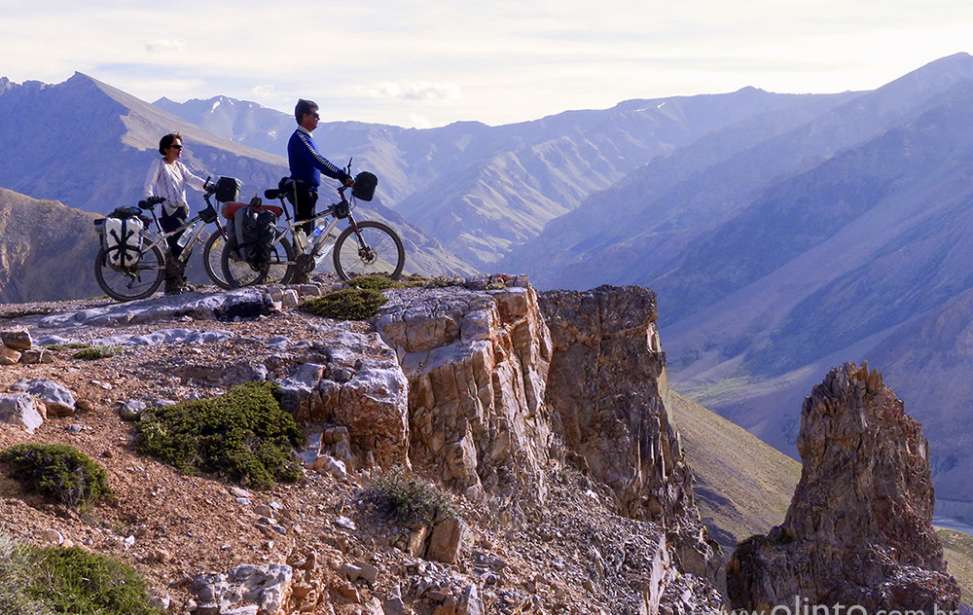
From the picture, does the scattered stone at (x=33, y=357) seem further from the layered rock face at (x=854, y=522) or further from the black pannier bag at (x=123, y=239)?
the layered rock face at (x=854, y=522)

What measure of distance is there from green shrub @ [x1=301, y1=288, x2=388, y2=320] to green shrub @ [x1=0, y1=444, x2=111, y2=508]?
20.3ft

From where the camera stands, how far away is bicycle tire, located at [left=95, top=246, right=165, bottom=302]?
17.6 meters

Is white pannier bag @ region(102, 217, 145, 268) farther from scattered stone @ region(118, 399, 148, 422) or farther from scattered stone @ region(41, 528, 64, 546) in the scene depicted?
scattered stone @ region(41, 528, 64, 546)

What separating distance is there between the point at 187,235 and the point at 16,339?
5159 millimetres

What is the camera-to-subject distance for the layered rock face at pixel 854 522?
28281 millimetres

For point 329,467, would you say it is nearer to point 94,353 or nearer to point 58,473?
point 58,473

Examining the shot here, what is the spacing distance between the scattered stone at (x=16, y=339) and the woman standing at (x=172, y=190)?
183 inches

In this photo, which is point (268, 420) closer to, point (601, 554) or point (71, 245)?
point (601, 554)

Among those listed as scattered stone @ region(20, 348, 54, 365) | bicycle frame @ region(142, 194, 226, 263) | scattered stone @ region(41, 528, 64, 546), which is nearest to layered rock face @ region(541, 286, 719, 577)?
bicycle frame @ region(142, 194, 226, 263)

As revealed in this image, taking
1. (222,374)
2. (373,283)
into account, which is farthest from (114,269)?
(222,374)

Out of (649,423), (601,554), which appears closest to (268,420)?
(601,554)

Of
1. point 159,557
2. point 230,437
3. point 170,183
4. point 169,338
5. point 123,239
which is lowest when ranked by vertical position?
point 159,557

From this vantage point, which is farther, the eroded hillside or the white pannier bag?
the white pannier bag

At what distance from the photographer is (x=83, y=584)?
827 cm
